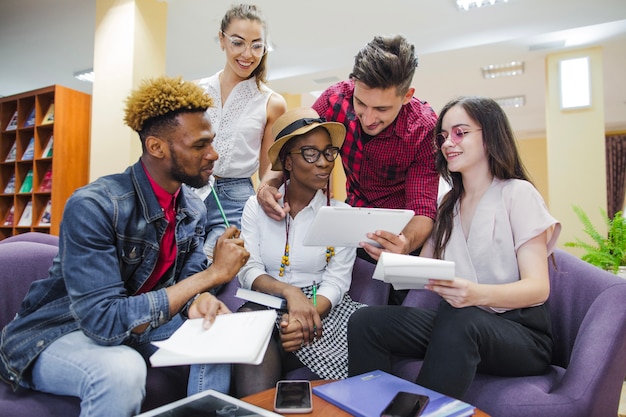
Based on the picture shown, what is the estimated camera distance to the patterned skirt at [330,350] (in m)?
1.65

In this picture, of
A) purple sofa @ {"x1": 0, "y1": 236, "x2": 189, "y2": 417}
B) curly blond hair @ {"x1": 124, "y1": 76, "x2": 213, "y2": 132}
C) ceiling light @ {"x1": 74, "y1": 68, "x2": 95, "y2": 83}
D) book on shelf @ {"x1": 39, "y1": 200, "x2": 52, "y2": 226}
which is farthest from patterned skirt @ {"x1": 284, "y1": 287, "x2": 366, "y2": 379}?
ceiling light @ {"x1": 74, "y1": 68, "x2": 95, "y2": 83}

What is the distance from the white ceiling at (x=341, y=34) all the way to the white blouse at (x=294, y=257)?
3896 millimetres

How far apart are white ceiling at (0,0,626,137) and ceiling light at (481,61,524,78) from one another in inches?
5.0

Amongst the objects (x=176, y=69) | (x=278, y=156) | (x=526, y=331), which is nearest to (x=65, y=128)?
(x=176, y=69)

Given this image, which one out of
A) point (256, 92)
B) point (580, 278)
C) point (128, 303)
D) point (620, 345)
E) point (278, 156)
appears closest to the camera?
point (128, 303)

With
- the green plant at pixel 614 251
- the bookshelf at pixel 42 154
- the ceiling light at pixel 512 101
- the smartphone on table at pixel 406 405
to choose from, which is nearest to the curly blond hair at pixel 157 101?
the smartphone on table at pixel 406 405

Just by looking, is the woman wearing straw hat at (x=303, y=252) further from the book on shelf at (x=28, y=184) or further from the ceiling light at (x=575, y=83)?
the ceiling light at (x=575, y=83)

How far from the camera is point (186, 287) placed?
4.52 feet

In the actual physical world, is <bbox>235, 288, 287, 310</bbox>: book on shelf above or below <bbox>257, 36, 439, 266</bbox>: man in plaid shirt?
below

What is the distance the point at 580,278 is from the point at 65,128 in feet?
18.0

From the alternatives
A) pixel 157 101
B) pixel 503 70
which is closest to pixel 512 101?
pixel 503 70

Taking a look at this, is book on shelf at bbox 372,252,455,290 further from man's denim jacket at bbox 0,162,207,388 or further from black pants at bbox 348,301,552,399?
man's denim jacket at bbox 0,162,207,388

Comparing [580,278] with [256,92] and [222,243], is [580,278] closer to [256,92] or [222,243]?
[222,243]

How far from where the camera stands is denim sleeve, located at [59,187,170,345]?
1.27 metres
